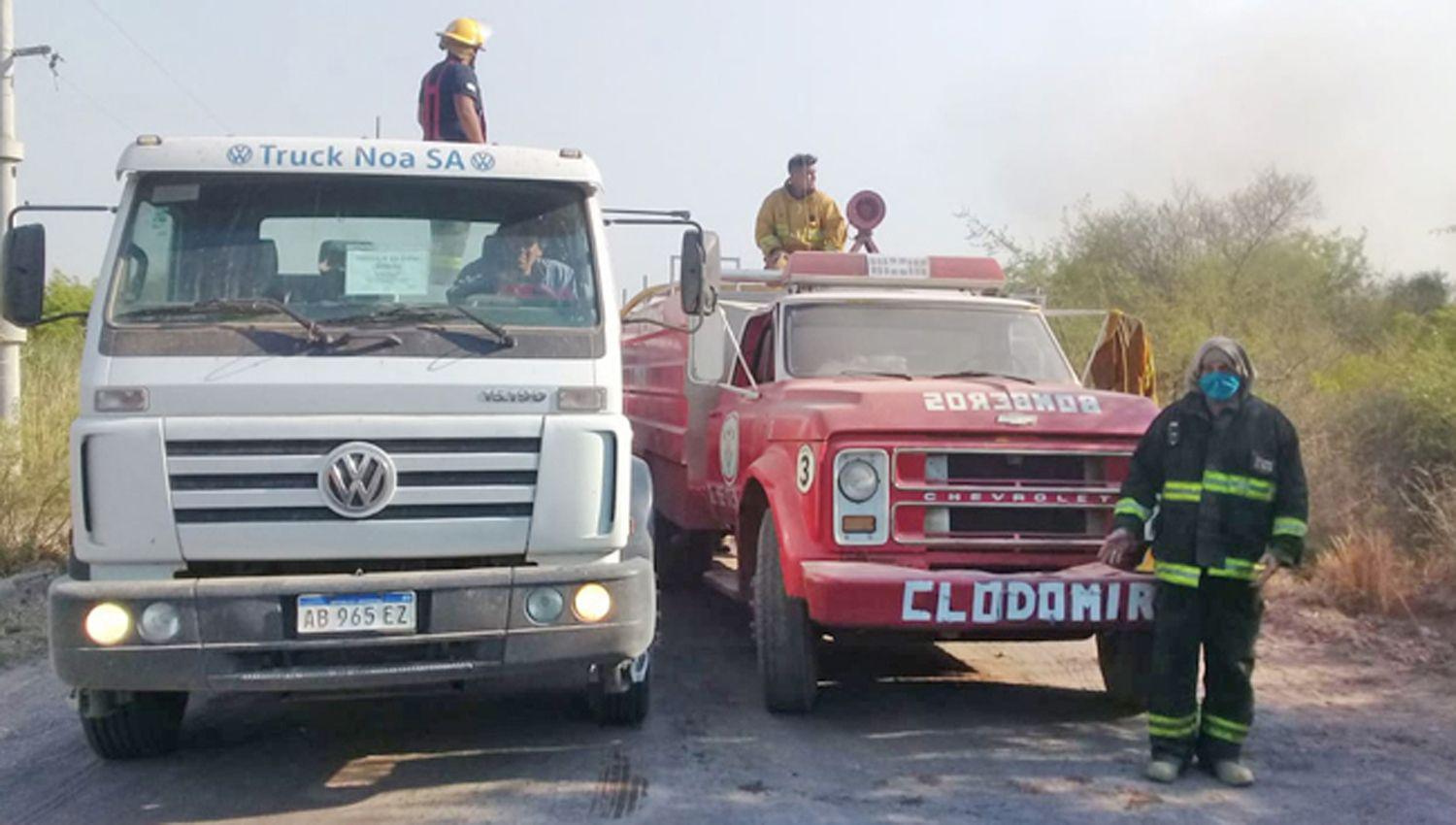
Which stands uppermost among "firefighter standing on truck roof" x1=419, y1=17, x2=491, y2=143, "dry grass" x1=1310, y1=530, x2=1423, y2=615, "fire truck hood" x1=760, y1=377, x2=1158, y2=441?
"firefighter standing on truck roof" x1=419, y1=17, x2=491, y2=143

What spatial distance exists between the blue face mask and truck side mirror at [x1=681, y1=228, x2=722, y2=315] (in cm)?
214

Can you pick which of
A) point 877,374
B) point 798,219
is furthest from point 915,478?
point 798,219

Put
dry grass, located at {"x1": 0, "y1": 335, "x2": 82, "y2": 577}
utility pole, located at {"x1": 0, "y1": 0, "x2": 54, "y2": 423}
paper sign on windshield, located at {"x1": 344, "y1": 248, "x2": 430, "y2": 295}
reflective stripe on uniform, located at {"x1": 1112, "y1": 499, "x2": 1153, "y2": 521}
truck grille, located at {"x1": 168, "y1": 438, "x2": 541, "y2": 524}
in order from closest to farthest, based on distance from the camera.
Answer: truck grille, located at {"x1": 168, "y1": 438, "x2": 541, "y2": 524}, paper sign on windshield, located at {"x1": 344, "y1": 248, "x2": 430, "y2": 295}, reflective stripe on uniform, located at {"x1": 1112, "y1": 499, "x2": 1153, "y2": 521}, dry grass, located at {"x1": 0, "y1": 335, "x2": 82, "y2": 577}, utility pole, located at {"x1": 0, "y1": 0, "x2": 54, "y2": 423}

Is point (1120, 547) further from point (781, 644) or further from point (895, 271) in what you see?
point (895, 271)

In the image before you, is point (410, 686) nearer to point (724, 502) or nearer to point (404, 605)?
point (404, 605)

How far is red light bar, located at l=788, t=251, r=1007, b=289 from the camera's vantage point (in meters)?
8.58

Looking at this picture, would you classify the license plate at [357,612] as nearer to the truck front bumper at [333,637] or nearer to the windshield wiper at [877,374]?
the truck front bumper at [333,637]

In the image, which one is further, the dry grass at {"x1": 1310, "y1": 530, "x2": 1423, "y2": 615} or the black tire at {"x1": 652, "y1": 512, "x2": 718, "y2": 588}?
the black tire at {"x1": 652, "y1": 512, "x2": 718, "y2": 588}

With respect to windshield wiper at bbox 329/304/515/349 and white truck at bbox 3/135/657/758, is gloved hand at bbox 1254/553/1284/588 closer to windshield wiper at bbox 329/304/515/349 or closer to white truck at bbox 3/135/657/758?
white truck at bbox 3/135/657/758

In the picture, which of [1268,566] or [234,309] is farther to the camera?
[1268,566]

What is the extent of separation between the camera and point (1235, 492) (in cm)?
564

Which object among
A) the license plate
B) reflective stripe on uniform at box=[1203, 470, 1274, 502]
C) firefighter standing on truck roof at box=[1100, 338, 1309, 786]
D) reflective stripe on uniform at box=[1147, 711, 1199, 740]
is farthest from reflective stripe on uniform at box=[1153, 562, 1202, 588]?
the license plate

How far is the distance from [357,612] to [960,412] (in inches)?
111

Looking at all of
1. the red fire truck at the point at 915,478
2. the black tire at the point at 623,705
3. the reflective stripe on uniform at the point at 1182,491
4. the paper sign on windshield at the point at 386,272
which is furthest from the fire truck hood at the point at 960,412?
the paper sign on windshield at the point at 386,272
